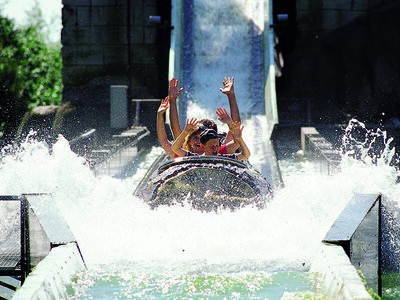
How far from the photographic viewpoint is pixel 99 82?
1412 centimetres

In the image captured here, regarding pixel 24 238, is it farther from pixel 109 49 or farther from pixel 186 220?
pixel 109 49

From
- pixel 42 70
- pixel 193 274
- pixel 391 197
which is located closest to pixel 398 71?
pixel 391 197

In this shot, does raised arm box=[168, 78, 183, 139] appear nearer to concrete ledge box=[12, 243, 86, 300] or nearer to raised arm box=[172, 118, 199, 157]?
raised arm box=[172, 118, 199, 157]

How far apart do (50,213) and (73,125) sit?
30.4ft

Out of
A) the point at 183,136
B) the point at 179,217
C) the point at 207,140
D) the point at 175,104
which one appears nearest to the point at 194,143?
the point at 183,136

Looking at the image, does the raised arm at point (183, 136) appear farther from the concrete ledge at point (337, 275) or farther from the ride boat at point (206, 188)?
the concrete ledge at point (337, 275)

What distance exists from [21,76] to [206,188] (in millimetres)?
14138

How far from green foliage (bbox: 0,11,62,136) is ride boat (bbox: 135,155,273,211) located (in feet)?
33.8

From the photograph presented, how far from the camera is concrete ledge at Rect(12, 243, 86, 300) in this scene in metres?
2.60

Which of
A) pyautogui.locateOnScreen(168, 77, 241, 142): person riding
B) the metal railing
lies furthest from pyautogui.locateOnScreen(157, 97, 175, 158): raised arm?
the metal railing

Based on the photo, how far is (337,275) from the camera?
2.82 m

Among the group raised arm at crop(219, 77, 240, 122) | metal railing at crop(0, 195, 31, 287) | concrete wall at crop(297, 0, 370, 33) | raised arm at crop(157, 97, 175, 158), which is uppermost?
concrete wall at crop(297, 0, 370, 33)

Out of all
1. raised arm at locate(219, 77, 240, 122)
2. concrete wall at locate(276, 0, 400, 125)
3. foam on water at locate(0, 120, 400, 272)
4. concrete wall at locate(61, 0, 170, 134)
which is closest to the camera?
foam on water at locate(0, 120, 400, 272)

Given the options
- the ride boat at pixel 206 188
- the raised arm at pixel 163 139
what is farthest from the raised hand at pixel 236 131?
the ride boat at pixel 206 188
